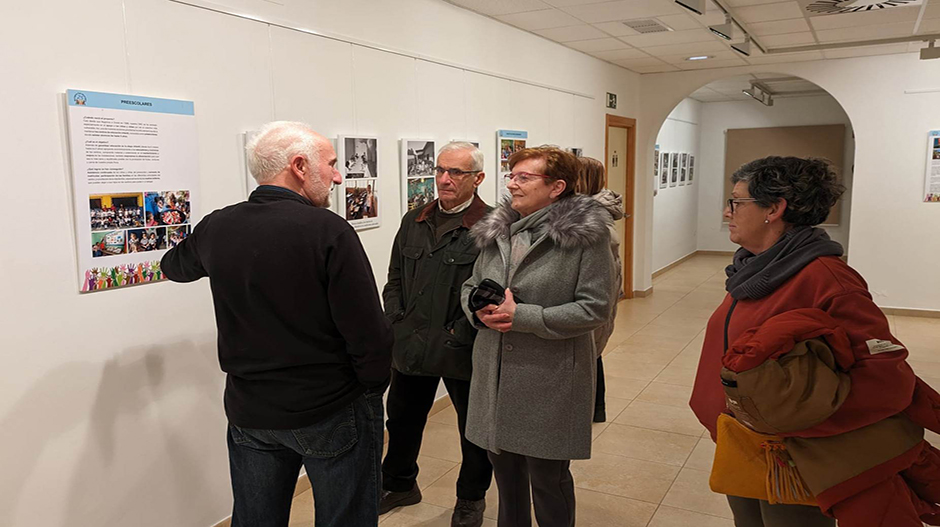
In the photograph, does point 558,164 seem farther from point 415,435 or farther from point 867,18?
point 867,18

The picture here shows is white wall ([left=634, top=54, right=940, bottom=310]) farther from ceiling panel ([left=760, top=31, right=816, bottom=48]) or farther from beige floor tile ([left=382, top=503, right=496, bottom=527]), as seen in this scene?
beige floor tile ([left=382, top=503, right=496, bottom=527])

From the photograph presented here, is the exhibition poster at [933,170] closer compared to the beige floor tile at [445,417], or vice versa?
the beige floor tile at [445,417]

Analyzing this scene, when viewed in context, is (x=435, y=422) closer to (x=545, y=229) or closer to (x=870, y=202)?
(x=545, y=229)

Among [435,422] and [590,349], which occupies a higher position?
[590,349]

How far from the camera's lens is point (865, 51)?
6.94m

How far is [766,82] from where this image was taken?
980cm

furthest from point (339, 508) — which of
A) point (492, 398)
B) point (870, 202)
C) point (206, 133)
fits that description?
point (870, 202)

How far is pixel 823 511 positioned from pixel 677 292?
7564 millimetres

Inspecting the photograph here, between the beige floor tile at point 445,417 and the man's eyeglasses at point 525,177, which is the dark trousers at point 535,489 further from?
the beige floor tile at point 445,417

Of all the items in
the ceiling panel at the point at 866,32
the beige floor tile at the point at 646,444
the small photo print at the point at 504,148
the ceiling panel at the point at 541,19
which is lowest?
the beige floor tile at the point at 646,444

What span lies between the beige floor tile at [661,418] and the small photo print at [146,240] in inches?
117

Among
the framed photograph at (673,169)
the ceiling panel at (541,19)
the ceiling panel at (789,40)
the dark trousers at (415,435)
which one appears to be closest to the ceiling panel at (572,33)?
the ceiling panel at (541,19)

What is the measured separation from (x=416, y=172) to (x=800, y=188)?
271 cm

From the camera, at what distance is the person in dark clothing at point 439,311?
8.98 ft
